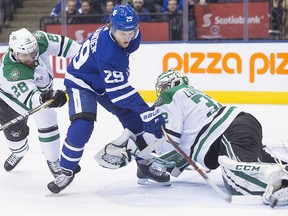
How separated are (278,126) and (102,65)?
2739 millimetres

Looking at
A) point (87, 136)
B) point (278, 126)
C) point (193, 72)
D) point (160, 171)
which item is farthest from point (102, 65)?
point (193, 72)

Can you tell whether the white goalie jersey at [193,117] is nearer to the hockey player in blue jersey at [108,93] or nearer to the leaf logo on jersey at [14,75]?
the hockey player in blue jersey at [108,93]

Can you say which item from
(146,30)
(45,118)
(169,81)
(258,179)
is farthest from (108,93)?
(146,30)

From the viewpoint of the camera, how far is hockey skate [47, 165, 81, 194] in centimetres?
361

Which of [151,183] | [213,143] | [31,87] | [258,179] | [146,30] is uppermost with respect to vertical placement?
[31,87]

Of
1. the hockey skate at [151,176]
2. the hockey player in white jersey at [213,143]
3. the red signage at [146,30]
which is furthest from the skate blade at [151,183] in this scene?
the red signage at [146,30]

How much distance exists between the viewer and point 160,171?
12.7 feet

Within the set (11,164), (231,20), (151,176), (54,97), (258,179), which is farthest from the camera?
(231,20)

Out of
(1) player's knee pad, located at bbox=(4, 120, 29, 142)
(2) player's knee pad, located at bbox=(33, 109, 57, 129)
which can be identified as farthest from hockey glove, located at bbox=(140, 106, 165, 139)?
(1) player's knee pad, located at bbox=(4, 120, 29, 142)

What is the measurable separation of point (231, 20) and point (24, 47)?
399 cm

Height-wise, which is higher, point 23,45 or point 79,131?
point 23,45

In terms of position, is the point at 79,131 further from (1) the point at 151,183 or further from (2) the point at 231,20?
(2) the point at 231,20

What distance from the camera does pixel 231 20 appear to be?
7.46 meters

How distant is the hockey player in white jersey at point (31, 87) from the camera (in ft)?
12.5
